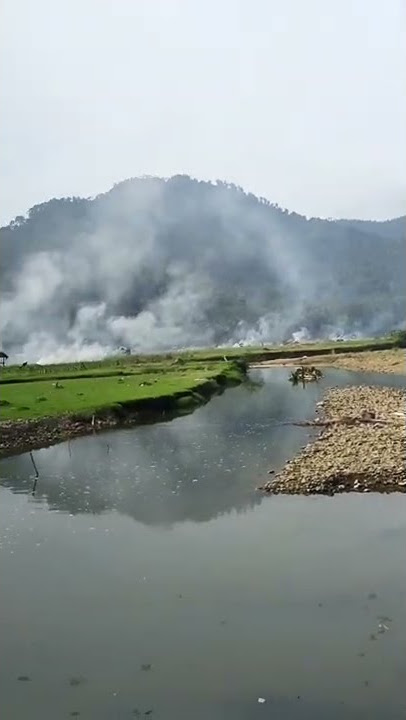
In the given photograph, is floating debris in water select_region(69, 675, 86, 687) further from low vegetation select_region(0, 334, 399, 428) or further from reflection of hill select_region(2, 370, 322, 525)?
low vegetation select_region(0, 334, 399, 428)

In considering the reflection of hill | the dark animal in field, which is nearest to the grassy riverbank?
the reflection of hill

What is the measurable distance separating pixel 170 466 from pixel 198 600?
13.4 m

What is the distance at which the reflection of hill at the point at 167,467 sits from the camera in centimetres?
2164

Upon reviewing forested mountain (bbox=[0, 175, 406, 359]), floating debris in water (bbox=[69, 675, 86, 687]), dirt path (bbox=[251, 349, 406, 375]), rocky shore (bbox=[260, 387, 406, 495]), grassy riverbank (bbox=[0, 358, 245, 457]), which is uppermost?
forested mountain (bbox=[0, 175, 406, 359])

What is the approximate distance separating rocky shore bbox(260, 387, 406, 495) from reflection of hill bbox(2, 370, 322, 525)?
118cm

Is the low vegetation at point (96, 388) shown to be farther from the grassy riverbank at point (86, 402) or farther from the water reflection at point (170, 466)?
the water reflection at point (170, 466)

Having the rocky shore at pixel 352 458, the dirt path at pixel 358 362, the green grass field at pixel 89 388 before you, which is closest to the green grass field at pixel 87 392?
the green grass field at pixel 89 388

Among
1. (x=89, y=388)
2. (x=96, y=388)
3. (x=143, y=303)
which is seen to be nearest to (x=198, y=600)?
(x=96, y=388)

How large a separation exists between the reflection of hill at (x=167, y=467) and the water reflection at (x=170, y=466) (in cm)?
3

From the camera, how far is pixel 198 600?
46.2ft

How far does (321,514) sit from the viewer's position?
19.2m

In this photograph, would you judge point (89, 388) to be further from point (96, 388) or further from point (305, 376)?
point (305, 376)

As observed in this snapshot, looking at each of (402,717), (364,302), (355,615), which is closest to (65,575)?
(355,615)

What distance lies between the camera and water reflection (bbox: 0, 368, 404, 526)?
21688 mm
